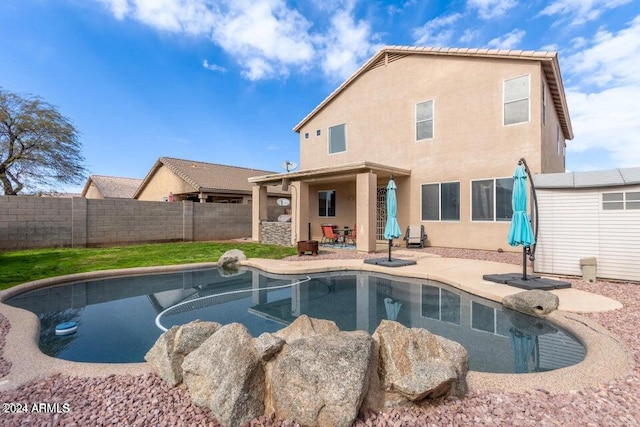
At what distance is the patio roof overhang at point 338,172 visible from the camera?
467 inches

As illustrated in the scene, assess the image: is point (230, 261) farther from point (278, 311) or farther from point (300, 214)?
point (278, 311)

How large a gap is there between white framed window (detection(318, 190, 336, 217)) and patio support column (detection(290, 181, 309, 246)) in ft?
8.56

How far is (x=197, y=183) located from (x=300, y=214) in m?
9.34

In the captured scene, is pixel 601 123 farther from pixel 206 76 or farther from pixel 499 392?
pixel 206 76

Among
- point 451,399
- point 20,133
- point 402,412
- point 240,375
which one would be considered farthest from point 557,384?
point 20,133

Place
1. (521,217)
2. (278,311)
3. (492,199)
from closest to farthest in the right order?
1. (278,311)
2. (521,217)
3. (492,199)

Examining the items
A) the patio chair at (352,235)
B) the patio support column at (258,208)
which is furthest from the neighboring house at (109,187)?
the patio chair at (352,235)

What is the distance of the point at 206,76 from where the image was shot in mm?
19375

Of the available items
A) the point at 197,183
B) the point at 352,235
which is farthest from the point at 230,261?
the point at 197,183

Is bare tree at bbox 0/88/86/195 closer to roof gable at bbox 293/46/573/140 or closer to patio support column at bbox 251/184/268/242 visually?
patio support column at bbox 251/184/268/242

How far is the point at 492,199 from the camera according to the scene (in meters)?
11.5

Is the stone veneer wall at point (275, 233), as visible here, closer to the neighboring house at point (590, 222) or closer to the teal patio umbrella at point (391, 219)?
the teal patio umbrella at point (391, 219)

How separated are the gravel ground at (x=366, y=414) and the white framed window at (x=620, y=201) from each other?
556 centimetres

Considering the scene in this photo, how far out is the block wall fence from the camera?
1244cm
